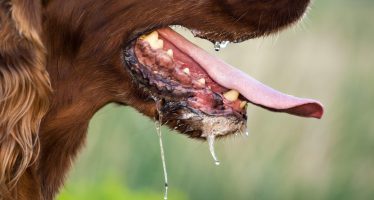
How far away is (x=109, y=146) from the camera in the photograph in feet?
18.3

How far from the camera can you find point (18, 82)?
2.99 metres

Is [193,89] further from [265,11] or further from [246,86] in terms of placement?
[265,11]

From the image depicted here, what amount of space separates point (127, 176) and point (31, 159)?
2.40 metres

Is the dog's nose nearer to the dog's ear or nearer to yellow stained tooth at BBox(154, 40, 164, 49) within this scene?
yellow stained tooth at BBox(154, 40, 164, 49)

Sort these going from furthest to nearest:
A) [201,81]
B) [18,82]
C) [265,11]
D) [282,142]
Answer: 1. [282,142]
2. [201,81]
3. [265,11]
4. [18,82]

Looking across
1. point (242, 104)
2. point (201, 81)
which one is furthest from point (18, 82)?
point (242, 104)

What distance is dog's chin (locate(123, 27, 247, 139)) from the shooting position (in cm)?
316

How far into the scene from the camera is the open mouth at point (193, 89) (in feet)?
10.4

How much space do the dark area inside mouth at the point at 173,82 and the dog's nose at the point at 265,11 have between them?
25cm

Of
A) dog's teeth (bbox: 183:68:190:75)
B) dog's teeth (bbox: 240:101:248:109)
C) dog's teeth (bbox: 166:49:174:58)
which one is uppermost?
dog's teeth (bbox: 166:49:174:58)

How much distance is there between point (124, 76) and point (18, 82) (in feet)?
1.23

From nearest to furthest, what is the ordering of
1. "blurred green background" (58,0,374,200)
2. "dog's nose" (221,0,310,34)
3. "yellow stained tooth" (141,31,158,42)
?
"dog's nose" (221,0,310,34), "yellow stained tooth" (141,31,158,42), "blurred green background" (58,0,374,200)

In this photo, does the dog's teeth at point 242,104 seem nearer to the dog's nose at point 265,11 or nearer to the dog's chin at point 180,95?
the dog's chin at point 180,95

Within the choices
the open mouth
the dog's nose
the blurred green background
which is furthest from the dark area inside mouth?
the blurred green background
